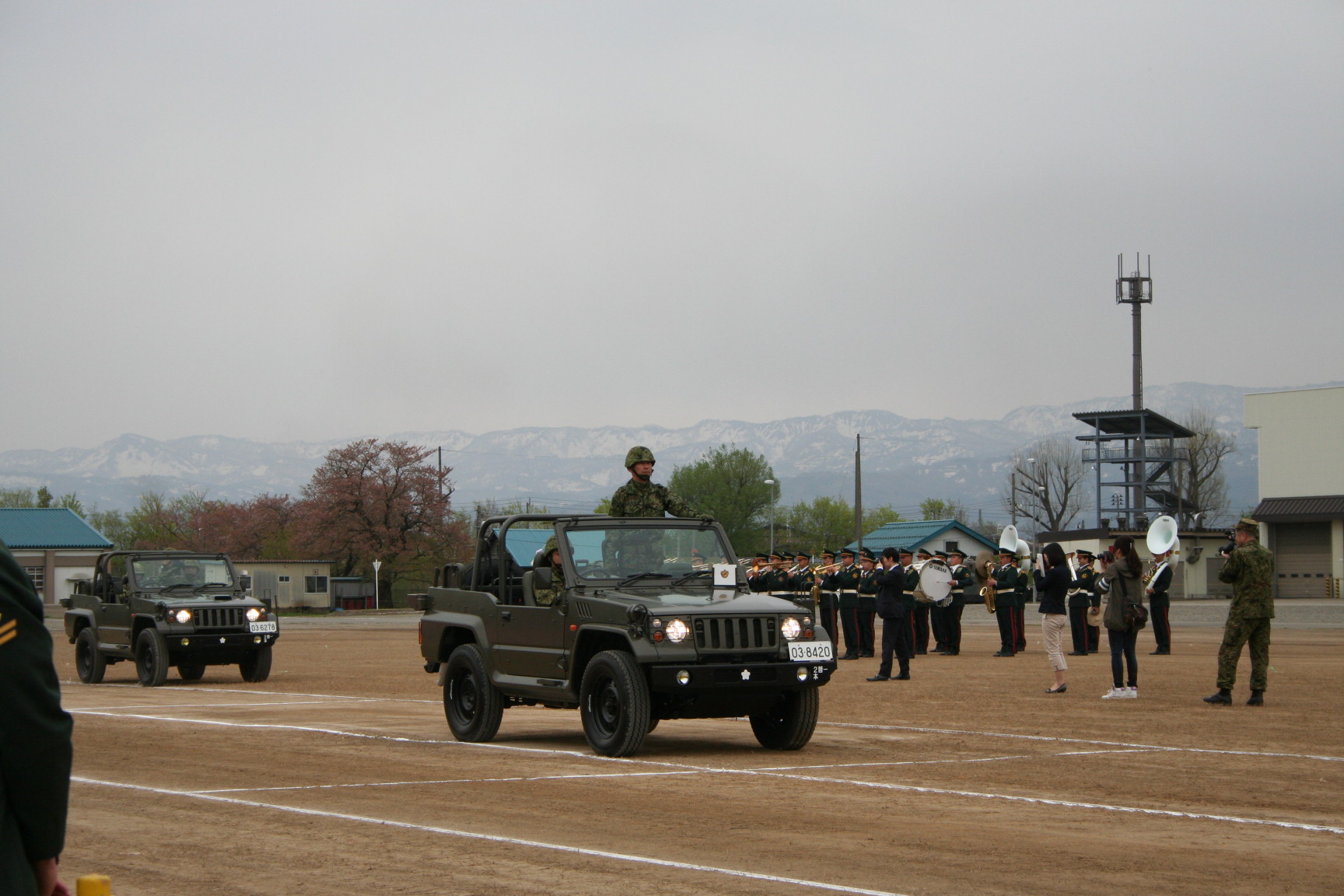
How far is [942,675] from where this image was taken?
70.4 ft

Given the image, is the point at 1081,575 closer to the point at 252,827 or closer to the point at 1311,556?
the point at 252,827

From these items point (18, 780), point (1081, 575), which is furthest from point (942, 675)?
point (18, 780)

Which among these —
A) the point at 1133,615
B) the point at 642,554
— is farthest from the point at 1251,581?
the point at 642,554

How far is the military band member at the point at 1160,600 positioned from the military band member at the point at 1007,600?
2.42 meters

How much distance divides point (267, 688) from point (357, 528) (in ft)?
201

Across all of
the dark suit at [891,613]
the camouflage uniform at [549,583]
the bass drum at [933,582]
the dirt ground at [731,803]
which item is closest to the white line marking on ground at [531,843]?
the dirt ground at [731,803]

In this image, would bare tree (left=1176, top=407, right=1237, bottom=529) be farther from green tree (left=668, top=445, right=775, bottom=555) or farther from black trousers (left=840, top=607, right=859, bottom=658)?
black trousers (left=840, top=607, right=859, bottom=658)

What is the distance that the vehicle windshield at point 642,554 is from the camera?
11891mm

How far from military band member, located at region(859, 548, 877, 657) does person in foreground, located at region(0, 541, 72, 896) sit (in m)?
22.1

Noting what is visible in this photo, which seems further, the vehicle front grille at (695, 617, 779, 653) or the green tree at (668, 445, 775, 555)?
the green tree at (668, 445, 775, 555)

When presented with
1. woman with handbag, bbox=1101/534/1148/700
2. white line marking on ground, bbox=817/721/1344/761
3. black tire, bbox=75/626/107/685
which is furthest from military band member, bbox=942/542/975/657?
black tire, bbox=75/626/107/685

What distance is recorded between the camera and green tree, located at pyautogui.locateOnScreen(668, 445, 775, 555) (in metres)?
111

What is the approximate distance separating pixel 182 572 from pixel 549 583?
12.6 m

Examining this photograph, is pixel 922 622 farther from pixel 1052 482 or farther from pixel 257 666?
pixel 1052 482
